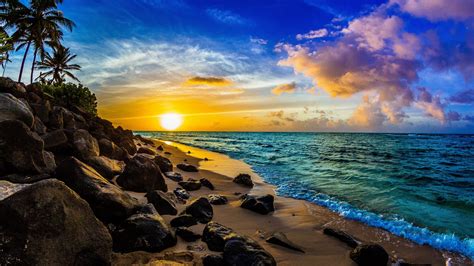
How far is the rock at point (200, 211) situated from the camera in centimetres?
729

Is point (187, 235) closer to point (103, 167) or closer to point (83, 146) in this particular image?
point (103, 167)

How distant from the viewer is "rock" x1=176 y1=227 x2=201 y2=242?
5.94m

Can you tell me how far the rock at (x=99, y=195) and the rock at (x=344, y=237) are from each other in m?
4.71

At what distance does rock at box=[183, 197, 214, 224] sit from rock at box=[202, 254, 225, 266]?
7.09 ft

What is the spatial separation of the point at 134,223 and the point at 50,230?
1.77m

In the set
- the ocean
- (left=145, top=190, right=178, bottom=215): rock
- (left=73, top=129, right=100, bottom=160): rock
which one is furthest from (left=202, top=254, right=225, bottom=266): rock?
(left=73, top=129, right=100, bottom=160): rock

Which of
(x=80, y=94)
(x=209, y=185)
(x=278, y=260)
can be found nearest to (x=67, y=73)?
(x=80, y=94)

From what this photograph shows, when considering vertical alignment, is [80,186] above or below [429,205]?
above

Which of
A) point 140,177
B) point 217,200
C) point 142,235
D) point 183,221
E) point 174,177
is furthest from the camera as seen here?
point 174,177

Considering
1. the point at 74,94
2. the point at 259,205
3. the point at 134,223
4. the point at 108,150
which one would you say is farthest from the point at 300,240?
the point at 74,94

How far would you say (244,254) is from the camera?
4926mm

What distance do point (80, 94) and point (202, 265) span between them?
25.2 m

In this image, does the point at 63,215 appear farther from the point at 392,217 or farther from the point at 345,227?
the point at 392,217

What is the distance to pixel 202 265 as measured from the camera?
4949 millimetres
